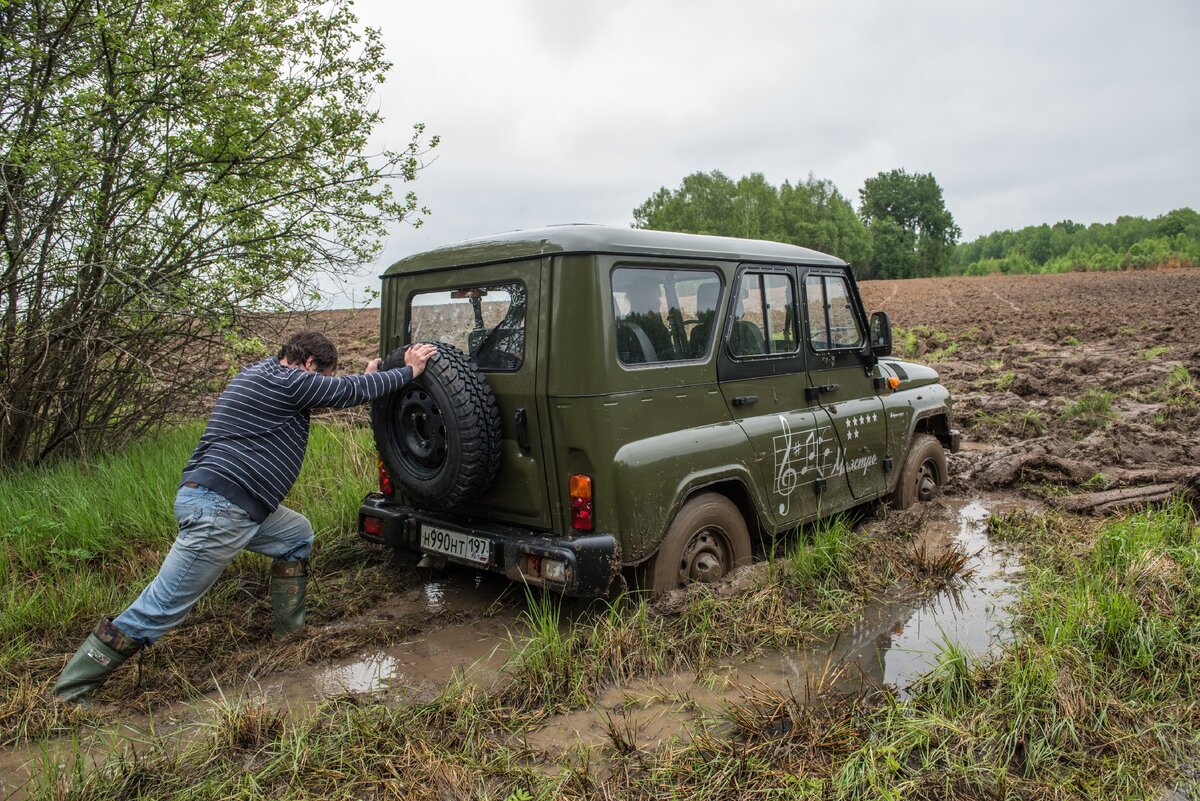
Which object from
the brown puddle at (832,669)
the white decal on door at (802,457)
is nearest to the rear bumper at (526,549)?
the brown puddle at (832,669)

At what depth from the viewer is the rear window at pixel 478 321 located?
13.4 feet

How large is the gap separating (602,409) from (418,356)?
3.20 ft

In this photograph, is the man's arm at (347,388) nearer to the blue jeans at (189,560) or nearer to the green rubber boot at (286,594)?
the blue jeans at (189,560)

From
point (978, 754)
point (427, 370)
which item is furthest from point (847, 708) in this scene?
point (427, 370)

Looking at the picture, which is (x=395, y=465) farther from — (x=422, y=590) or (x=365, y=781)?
(x=365, y=781)

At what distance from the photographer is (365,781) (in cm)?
279

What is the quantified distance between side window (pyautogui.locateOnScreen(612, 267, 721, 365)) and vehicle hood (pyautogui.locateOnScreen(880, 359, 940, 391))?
6.83 feet

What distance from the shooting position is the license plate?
408cm

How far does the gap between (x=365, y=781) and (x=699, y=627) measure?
173 centimetres

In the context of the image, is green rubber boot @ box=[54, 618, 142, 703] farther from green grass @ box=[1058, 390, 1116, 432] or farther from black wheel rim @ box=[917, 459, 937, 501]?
green grass @ box=[1058, 390, 1116, 432]

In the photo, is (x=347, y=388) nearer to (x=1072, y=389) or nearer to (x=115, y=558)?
(x=115, y=558)

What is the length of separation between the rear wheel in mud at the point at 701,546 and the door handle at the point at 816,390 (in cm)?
95

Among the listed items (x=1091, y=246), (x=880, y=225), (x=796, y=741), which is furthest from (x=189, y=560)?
(x=1091, y=246)

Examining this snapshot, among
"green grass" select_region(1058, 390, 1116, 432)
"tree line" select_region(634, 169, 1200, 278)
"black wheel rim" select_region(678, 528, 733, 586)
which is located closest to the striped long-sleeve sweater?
"black wheel rim" select_region(678, 528, 733, 586)
